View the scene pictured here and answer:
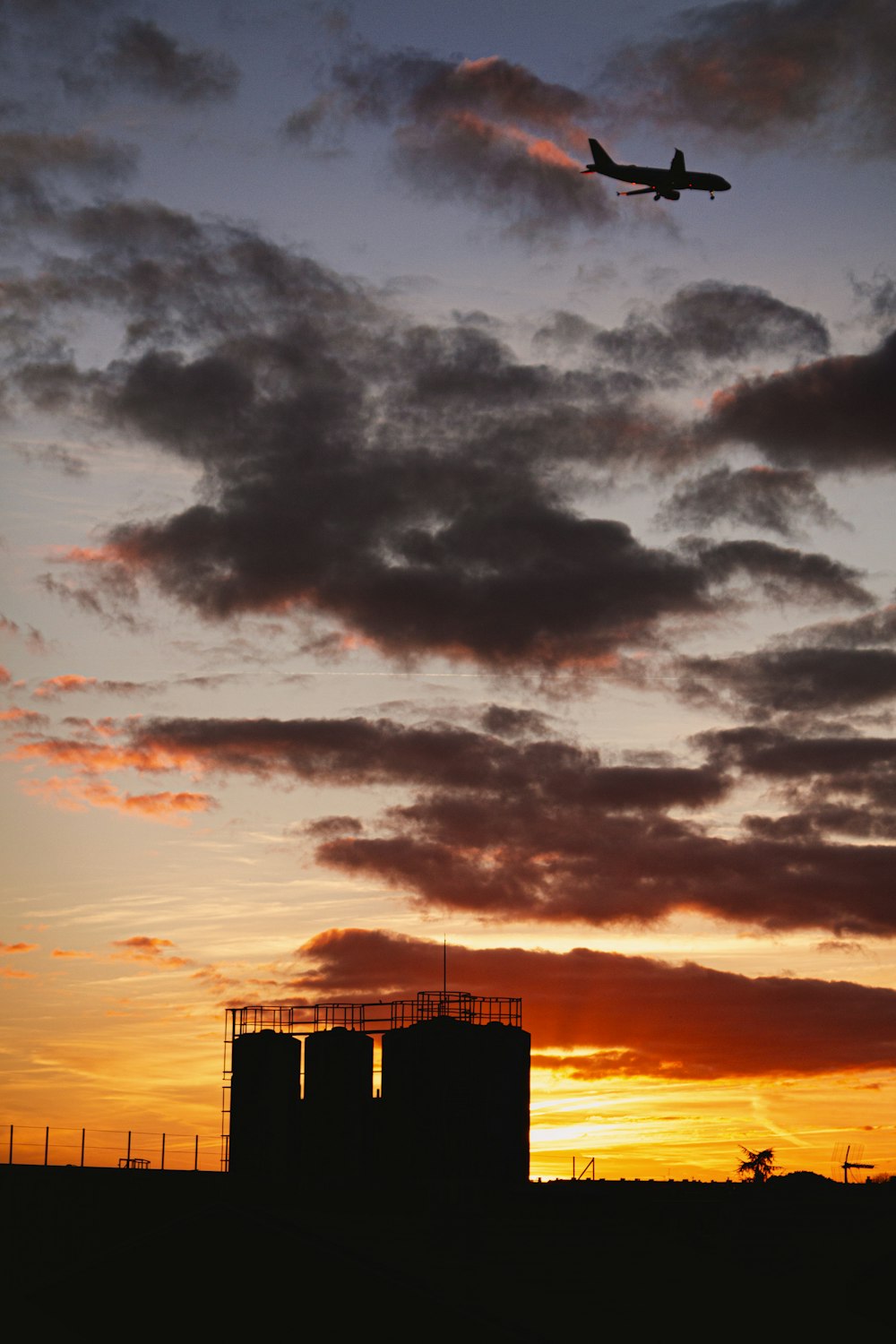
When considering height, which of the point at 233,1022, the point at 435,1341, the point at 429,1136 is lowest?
the point at 435,1341

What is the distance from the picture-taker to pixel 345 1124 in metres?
64.6

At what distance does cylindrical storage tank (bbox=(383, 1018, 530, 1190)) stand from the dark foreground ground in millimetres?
4206

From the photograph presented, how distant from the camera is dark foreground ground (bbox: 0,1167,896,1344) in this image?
42.3 meters

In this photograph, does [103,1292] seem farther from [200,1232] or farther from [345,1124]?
[345,1124]

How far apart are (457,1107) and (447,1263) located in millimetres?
16037

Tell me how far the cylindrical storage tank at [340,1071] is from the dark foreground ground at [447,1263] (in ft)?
24.5

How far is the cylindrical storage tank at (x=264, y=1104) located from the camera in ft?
216

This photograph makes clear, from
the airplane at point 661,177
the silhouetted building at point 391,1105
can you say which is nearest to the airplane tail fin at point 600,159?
the airplane at point 661,177

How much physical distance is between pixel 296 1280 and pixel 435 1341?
5.88 meters

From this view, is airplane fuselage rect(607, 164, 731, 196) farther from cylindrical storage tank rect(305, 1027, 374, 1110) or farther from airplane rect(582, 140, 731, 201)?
cylindrical storage tank rect(305, 1027, 374, 1110)

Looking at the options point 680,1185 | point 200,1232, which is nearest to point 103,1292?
point 200,1232

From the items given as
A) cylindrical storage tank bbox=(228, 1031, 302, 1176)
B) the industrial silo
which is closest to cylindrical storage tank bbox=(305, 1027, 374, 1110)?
the industrial silo

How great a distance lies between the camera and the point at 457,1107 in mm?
62562

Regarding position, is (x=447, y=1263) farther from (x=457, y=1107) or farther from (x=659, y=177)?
(x=659, y=177)
